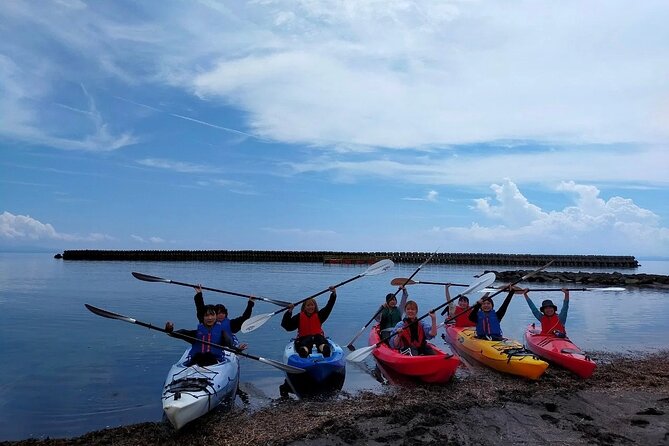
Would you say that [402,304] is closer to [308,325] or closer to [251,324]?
[308,325]

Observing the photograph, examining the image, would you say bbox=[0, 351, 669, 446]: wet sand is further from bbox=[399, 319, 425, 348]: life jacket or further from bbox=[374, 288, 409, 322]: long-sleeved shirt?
bbox=[374, 288, 409, 322]: long-sleeved shirt

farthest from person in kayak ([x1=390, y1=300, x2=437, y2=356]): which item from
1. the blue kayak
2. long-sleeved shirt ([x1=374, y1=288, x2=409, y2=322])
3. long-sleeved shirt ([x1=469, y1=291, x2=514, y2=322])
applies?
long-sleeved shirt ([x1=374, y1=288, x2=409, y2=322])

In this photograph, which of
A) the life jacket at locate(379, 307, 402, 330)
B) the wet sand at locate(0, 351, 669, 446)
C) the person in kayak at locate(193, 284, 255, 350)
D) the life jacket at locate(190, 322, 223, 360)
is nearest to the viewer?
the wet sand at locate(0, 351, 669, 446)

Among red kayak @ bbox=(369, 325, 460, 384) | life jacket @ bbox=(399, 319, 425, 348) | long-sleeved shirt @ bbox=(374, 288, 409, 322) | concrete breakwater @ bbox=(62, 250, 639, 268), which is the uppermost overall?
concrete breakwater @ bbox=(62, 250, 639, 268)

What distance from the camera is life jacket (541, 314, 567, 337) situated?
11375 millimetres

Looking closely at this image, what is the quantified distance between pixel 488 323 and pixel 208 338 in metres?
6.22

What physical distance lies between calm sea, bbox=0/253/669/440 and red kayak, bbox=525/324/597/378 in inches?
139

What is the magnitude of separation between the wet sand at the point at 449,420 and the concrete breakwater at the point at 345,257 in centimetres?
6339

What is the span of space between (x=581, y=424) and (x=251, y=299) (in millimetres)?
6965

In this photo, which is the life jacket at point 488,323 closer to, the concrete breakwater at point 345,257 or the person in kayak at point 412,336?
the person in kayak at point 412,336

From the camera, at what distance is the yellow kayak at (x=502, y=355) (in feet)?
31.0

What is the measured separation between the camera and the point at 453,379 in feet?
32.6

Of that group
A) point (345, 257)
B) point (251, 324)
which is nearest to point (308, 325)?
point (251, 324)

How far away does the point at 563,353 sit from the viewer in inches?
397
